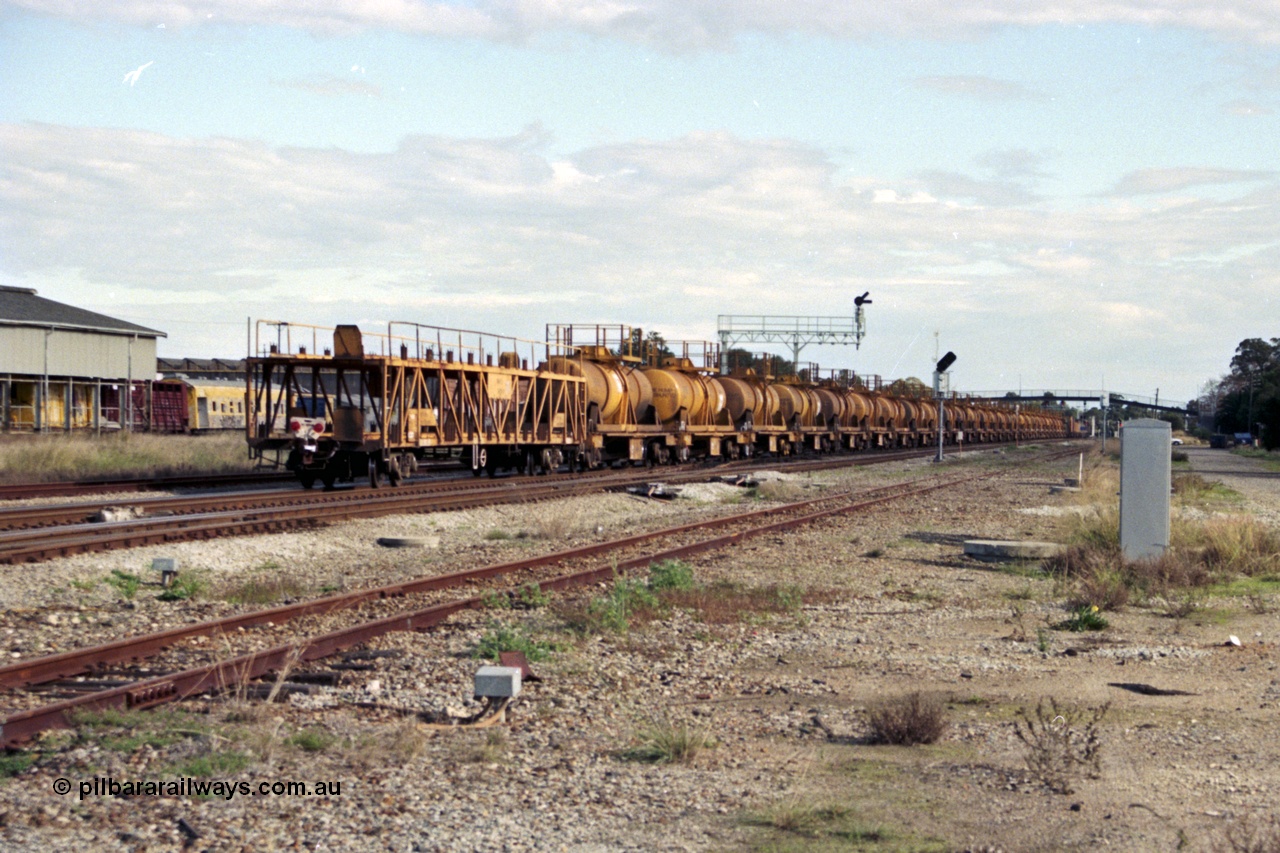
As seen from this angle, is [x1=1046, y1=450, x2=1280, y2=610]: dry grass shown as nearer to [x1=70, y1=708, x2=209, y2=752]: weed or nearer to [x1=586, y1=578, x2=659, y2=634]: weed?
[x1=586, y1=578, x2=659, y2=634]: weed

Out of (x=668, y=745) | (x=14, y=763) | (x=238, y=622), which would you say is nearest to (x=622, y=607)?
(x=238, y=622)

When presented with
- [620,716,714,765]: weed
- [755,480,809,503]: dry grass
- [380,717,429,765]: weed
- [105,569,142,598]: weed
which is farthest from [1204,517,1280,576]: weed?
[105,569,142,598]: weed

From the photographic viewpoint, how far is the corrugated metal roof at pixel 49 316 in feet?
160

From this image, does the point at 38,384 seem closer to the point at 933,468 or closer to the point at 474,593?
the point at 933,468

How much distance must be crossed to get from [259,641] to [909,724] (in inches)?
192

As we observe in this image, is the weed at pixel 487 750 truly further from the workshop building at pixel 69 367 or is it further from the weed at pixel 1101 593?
the workshop building at pixel 69 367

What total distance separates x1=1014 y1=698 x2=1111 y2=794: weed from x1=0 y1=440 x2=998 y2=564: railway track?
1025 centimetres

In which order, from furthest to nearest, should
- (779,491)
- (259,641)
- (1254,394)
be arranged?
1. (1254,394)
2. (779,491)
3. (259,641)

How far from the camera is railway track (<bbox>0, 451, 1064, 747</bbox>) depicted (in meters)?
6.62

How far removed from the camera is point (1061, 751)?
233 inches

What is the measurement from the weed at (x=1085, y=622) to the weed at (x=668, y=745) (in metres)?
5.11

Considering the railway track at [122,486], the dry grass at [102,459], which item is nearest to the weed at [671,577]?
the railway track at [122,486]

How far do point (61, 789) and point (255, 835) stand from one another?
3.66 ft

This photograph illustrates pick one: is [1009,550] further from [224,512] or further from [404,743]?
[224,512]
